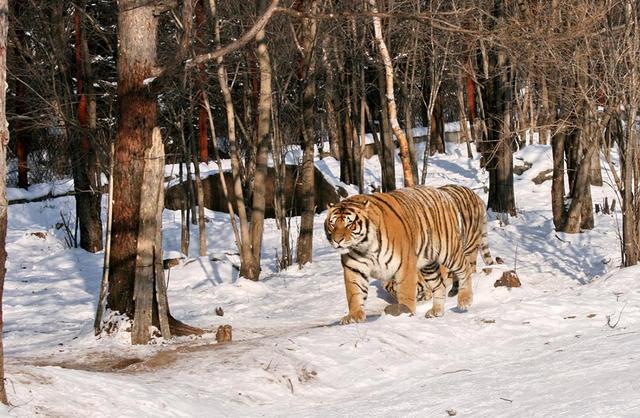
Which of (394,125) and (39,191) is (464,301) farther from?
(39,191)

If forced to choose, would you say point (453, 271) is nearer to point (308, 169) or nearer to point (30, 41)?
point (308, 169)

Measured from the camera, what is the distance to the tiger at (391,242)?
971 cm

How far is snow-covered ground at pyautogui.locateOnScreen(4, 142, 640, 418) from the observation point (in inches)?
246

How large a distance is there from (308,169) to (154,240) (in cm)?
759

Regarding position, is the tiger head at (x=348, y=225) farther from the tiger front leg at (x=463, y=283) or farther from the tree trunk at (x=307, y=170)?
the tree trunk at (x=307, y=170)

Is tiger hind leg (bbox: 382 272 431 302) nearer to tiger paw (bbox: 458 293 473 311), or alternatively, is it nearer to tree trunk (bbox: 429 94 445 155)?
tiger paw (bbox: 458 293 473 311)

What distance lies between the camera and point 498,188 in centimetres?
2120

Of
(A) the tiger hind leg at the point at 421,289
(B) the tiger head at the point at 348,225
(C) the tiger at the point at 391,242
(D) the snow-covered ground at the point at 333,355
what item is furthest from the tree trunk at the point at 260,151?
(B) the tiger head at the point at 348,225

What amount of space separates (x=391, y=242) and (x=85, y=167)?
11740 millimetres

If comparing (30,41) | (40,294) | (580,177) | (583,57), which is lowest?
(40,294)

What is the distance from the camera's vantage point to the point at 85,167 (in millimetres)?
20094

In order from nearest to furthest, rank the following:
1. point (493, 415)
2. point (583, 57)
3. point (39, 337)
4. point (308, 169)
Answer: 1. point (493, 415)
2. point (39, 337)
3. point (583, 57)
4. point (308, 169)

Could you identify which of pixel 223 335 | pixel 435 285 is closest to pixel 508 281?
pixel 435 285

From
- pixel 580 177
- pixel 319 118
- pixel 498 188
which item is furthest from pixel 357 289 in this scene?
Result: pixel 319 118
